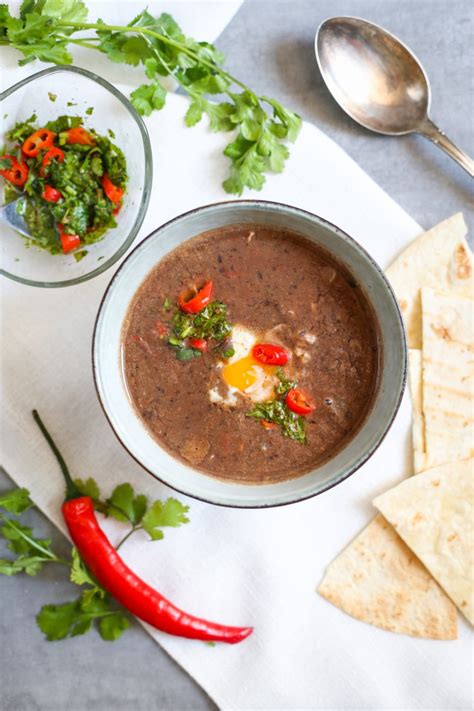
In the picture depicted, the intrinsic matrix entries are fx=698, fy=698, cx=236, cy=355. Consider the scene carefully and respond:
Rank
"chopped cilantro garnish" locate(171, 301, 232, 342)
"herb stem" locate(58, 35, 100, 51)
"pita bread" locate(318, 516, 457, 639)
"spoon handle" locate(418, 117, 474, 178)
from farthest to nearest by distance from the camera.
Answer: "spoon handle" locate(418, 117, 474, 178) < "pita bread" locate(318, 516, 457, 639) < "herb stem" locate(58, 35, 100, 51) < "chopped cilantro garnish" locate(171, 301, 232, 342)

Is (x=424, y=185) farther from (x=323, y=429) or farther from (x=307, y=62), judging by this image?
(x=323, y=429)

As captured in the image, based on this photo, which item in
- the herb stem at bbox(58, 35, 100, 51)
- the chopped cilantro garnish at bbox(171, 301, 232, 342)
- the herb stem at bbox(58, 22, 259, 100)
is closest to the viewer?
the chopped cilantro garnish at bbox(171, 301, 232, 342)

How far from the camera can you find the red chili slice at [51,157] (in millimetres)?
3615

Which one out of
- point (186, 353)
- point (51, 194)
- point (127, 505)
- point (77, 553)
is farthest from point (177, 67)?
point (77, 553)

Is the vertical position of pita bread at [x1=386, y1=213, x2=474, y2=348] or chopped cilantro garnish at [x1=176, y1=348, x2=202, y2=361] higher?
chopped cilantro garnish at [x1=176, y1=348, x2=202, y2=361]

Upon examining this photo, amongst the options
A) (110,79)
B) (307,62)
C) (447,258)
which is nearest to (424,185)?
(447,258)

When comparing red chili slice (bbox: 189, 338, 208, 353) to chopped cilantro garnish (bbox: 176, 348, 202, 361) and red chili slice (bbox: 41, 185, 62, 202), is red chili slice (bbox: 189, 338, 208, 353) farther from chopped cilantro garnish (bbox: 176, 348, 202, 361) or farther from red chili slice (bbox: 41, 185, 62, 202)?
red chili slice (bbox: 41, 185, 62, 202)

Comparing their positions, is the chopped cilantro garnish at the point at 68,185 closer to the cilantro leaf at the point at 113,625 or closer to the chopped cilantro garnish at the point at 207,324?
the chopped cilantro garnish at the point at 207,324

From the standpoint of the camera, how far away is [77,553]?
12.2ft

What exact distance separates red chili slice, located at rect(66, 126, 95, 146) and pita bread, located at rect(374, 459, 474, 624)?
7.93 ft

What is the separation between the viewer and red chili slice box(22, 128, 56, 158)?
365cm

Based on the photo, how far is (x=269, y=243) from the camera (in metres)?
3.37

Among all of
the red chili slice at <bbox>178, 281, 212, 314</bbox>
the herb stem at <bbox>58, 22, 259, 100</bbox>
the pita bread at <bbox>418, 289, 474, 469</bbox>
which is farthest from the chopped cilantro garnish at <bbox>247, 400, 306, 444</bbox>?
the herb stem at <bbox>58, 22, 259, 100</bbox>

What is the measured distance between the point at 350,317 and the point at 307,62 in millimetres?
1599
